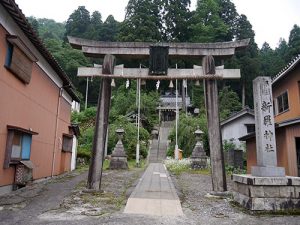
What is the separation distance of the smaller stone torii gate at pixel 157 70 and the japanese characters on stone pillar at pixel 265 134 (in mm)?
1651

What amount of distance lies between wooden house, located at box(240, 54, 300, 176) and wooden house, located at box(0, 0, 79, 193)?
11.7 meters

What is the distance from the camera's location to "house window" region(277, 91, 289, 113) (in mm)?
17030

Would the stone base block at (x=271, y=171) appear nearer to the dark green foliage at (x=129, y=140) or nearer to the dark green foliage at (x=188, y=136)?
the dark green foliage at (x=188, y=136)

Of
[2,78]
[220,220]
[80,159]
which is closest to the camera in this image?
[220,220]

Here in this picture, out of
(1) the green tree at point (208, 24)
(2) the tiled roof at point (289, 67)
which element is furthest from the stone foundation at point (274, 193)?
(1) the green tree at point (208, 24)

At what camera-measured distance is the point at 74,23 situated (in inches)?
2468

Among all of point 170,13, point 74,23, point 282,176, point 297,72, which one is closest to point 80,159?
point 297,72

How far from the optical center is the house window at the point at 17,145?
9.53 metres

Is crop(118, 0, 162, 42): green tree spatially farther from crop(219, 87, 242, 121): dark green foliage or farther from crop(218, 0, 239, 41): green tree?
crop(219, 87, 242, 121): dark green foliage

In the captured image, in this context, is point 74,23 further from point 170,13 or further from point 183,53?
point 183,53

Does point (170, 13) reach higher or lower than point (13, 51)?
higher

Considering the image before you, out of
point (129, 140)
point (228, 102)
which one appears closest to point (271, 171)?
point (129, 140)

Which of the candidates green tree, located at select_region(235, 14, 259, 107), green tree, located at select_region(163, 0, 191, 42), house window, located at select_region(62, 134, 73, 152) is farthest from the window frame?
green tree, located at select_region(163, 0, 191, 42)

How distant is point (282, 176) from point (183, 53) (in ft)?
17.9
